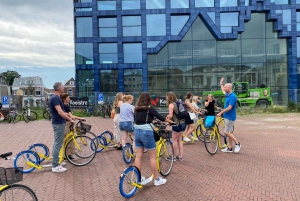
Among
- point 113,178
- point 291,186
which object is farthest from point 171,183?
point 291,186

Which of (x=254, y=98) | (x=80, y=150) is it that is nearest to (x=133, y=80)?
(x=254, y=98)

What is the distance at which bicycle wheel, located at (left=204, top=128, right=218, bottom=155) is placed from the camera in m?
7.03

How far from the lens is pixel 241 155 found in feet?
22.9

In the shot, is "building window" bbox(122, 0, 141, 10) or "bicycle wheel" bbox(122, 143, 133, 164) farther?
"building window" bbox(122, 0, 141, 10)

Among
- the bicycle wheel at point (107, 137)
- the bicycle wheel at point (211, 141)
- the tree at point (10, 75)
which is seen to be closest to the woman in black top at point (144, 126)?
the bicycle wheel at point (211, 141)

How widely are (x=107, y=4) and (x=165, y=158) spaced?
29.6m

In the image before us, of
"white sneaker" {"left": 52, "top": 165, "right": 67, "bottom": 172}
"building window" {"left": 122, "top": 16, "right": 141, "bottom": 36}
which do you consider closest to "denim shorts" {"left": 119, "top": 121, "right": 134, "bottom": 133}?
"white sneaker" {"left": 52, "top": 165, "right": 67, "bottom": 172}

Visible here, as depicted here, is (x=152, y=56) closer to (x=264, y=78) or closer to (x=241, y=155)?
(x=264, y=78)

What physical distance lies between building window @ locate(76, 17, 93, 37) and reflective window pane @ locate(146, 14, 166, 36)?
6.84 metres

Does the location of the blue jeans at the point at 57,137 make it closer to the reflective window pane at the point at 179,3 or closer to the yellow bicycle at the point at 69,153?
the yellow bicycle at the point at 69,153

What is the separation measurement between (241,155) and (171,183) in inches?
115

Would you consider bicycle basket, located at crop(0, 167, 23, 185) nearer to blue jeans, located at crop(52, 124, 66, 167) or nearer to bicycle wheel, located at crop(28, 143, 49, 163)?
blue jeans, located at crop(52, 124, 66, 167)

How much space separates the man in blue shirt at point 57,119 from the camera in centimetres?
528

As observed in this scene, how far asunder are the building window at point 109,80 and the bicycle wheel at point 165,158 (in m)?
27.0
